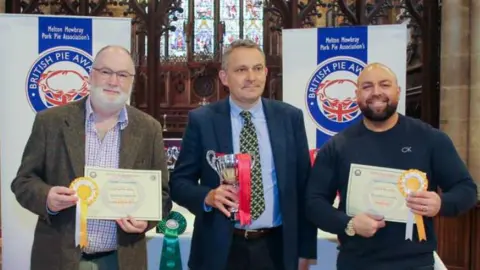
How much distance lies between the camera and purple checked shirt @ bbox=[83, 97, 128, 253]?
221cm

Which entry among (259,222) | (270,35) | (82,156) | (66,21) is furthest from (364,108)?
(270,35)

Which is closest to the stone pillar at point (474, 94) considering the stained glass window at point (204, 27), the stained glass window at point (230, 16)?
the stained glass window at point (204, 27)

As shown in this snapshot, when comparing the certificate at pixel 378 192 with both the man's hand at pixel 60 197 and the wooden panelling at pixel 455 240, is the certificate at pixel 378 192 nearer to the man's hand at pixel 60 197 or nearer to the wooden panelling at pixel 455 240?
the man's hand at pixel 60 197

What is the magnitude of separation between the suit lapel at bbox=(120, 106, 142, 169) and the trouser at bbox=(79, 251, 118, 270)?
35cm

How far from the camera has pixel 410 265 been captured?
2266 mm

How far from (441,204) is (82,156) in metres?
1.40

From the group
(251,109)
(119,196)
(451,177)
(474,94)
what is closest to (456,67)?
(474,94)

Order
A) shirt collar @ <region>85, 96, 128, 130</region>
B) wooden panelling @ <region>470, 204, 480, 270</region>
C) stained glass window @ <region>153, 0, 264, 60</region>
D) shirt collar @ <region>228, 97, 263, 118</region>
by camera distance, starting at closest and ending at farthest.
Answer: shirt collar @ <region>85, 96, 128, 130</region> → shirt collar @ <region>228, 97, 263, 118</region> → wooden panelling @ <region>470, 204, 480, 270</region> → stained glass window @ <region>153, 0, 264, 60</region>

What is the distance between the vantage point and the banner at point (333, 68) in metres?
3.90

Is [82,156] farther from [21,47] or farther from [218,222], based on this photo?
[21,47]

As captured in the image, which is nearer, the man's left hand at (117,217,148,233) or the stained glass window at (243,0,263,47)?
the man's left hand at (117,217,148,233)

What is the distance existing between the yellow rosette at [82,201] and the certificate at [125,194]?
0.05ft

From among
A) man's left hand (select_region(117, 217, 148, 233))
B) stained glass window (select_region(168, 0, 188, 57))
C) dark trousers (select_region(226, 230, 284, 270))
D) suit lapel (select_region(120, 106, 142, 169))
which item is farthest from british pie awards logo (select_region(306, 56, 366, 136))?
stained glass window (select_region(168, 0, 188, 57))

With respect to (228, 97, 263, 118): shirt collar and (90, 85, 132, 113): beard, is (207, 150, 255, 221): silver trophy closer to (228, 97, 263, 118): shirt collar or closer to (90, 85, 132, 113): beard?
(228, 97, 263, 118): shirt collar
